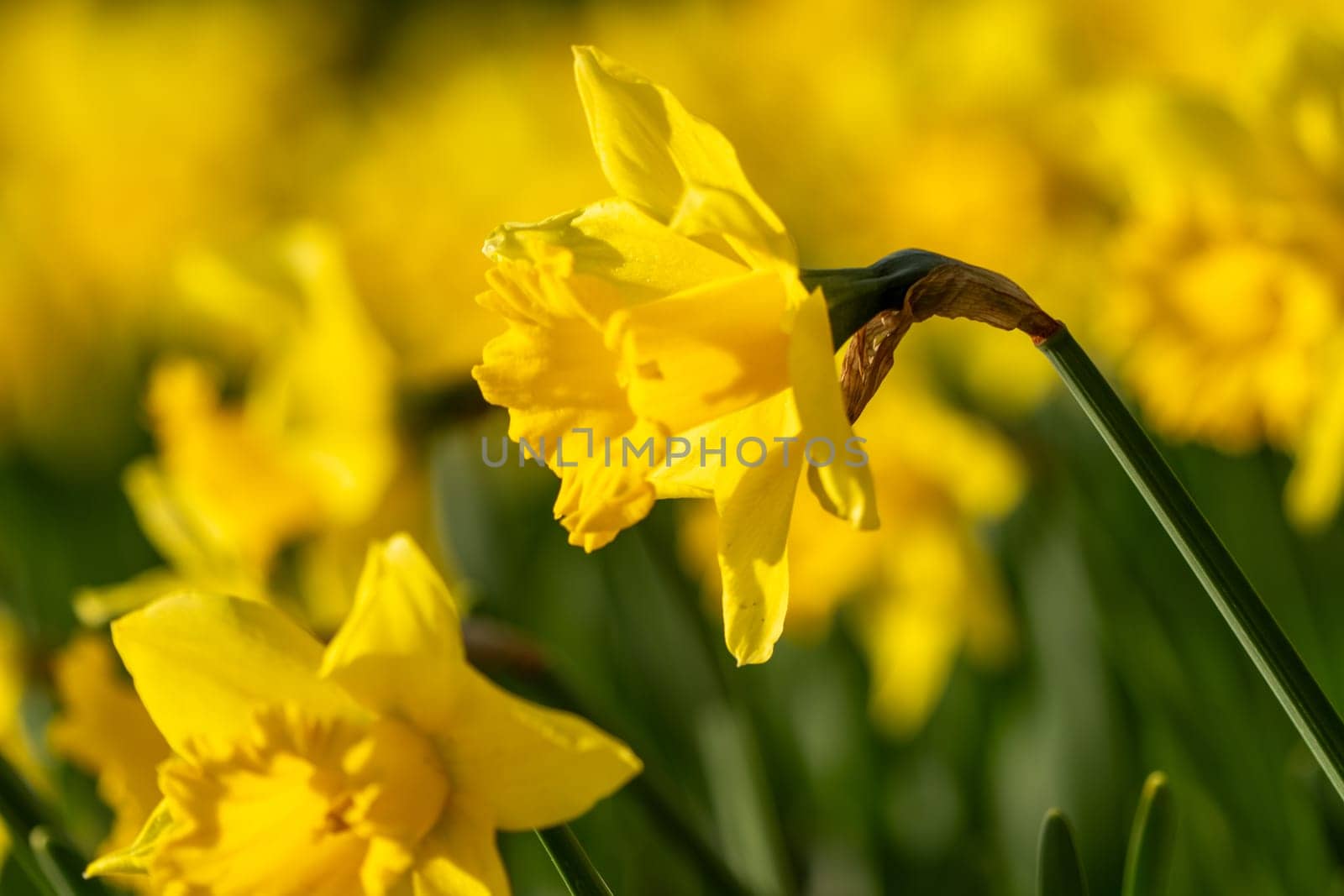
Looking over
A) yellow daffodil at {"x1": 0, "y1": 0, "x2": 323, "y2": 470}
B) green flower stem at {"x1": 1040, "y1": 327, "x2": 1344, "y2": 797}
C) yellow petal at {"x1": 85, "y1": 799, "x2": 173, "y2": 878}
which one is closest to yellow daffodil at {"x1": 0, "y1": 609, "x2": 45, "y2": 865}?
yellow petal at {"x1": 85, "y1": 799, "x2": 173, "y2": 878}

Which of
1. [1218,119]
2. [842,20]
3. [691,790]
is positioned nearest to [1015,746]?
[691,790]

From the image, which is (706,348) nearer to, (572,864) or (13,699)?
(572,864)

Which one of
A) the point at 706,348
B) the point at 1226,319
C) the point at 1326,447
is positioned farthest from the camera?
the point at 1226,319

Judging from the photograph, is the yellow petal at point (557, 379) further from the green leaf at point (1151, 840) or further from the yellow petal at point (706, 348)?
the green leaf at point (1151, 840)

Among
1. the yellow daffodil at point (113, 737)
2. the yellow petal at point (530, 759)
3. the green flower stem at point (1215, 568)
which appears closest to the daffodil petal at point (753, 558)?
→ the yellow petal at point (530, 759)

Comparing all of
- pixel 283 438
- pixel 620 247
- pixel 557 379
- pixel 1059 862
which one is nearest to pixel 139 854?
pixel 557 379

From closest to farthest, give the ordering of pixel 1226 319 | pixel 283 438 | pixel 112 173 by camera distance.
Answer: pixel 1226 319, pixel 283 438, pixel 112 173
